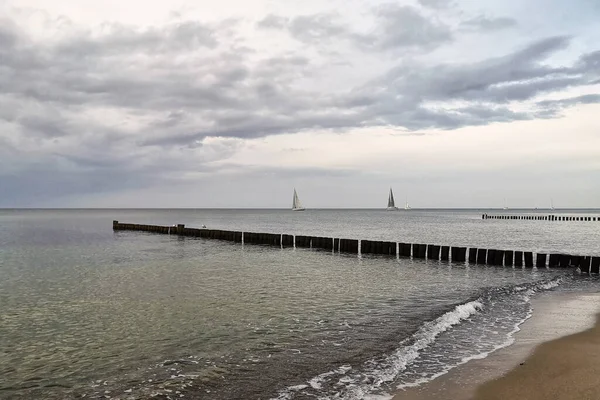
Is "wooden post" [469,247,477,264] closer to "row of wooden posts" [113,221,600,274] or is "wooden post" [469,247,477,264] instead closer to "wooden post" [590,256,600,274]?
"row of wooden posts" [113,221,600,274]

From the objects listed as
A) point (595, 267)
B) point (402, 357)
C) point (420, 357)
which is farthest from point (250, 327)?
point (595, 267)

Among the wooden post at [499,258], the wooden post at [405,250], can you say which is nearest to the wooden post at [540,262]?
the wooden post at [499,258]

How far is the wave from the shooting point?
27.2 feet

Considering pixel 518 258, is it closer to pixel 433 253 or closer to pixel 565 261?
pixel 565 261

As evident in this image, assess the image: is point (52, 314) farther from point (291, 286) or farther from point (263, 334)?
point (291, 286)

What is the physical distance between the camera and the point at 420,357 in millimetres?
10141

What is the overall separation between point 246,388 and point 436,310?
8.96m

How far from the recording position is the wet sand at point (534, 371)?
25.5 ft

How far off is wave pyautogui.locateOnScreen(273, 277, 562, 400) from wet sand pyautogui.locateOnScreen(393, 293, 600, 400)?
0.32 meters

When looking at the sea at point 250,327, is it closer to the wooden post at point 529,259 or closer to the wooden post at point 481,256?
the wooden post at point 529,259

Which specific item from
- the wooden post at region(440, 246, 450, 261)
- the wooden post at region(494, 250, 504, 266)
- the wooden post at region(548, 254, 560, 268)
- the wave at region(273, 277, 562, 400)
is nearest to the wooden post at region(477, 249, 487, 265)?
the wooden post at region(494, 250, 504, 266)

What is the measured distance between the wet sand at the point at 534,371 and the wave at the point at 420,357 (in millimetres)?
321

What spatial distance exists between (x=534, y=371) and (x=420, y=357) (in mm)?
2278

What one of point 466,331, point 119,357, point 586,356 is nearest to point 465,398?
point 586,356
